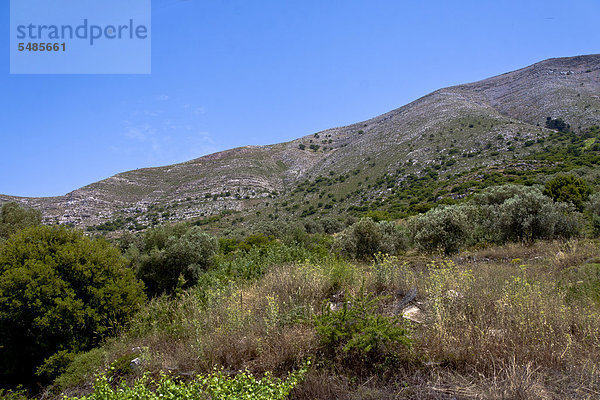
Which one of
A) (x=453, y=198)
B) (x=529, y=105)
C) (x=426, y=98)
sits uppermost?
(x=426, y=98)

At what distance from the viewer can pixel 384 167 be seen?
50.1m

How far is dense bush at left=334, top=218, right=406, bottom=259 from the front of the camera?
41.9ft

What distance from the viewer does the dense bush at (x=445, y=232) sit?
38.2 feet

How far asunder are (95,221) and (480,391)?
2306 inches

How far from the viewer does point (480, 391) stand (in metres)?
2.91

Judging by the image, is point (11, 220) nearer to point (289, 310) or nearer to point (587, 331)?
point (289, 310)

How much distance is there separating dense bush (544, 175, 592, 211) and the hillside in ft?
41.8

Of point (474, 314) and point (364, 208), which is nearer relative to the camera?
point (474, 314)

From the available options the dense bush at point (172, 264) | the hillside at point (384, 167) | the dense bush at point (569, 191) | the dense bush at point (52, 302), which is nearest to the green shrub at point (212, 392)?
the dense bush at point (52, 302)

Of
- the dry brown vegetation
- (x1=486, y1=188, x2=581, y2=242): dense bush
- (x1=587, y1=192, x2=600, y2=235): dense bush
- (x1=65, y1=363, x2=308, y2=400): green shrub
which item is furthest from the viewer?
(x1=486, y1=188, x2=581, y2=242): dense bush

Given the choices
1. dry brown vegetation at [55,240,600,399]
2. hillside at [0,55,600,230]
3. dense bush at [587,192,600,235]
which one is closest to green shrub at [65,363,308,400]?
dry brown vegetation at [55,240,600,399]

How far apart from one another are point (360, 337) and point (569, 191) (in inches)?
752

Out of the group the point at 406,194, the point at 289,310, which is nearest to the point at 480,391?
the point at 289,310

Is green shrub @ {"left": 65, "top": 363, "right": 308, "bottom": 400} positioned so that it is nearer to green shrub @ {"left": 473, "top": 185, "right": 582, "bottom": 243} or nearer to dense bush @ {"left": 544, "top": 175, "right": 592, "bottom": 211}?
green shrub @ {"left": 473, "top": 185, "right": 582, "bottom": 243}
